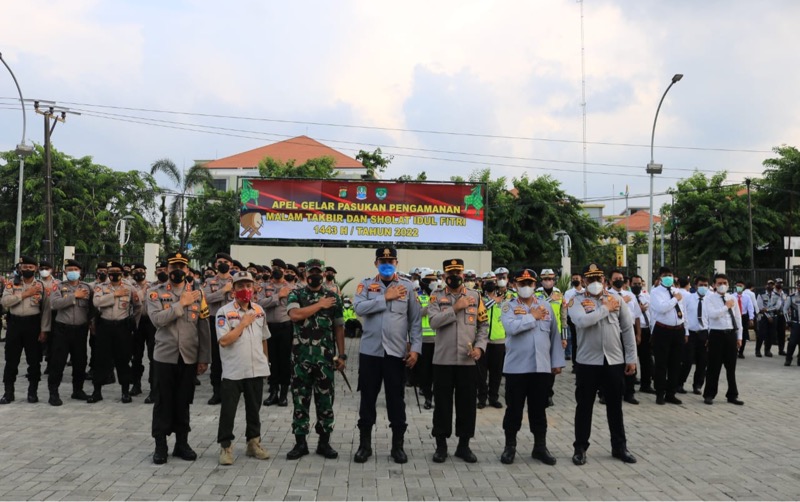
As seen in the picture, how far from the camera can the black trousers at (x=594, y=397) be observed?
7102 mm

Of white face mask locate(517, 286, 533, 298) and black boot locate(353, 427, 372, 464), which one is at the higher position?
white face mask locate(517, 286, 533, 298)

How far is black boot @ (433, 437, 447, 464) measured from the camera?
22.8ft

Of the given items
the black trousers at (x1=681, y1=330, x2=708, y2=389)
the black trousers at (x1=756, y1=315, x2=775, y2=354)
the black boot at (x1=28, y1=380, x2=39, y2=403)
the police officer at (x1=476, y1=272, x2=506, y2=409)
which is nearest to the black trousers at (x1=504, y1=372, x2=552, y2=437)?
the police officer at (x1=476, y1=272, x2=506, y2=409)

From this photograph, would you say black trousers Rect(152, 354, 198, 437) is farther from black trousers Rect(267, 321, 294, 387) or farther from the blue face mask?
black trousers Rect(267, 321, 294, 387)

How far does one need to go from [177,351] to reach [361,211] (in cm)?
1495

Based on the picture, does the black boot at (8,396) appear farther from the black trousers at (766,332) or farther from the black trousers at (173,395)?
the black trousers at (766,332)

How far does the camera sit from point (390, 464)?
6844mm

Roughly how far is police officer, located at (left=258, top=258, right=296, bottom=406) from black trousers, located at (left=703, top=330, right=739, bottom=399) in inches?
249

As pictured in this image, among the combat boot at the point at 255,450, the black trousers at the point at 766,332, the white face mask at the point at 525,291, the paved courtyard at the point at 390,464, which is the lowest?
the paved courtyard at the point at 390,464

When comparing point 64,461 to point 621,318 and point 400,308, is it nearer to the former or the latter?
point 400,308

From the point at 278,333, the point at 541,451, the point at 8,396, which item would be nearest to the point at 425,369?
the point at 278,333

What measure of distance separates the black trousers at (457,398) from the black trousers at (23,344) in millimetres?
6135

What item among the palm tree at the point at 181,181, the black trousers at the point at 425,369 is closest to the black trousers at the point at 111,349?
the black trousers at the point at 425,369

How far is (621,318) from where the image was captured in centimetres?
750
